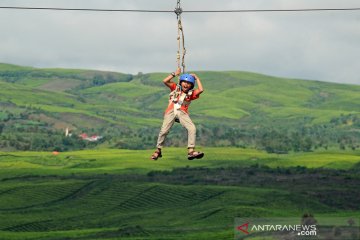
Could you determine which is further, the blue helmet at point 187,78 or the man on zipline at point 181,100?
the man on zipline at point 181,100

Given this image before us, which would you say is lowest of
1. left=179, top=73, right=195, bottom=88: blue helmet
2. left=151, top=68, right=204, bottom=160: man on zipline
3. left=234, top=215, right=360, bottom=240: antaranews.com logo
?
left=151, top=68, right=204, bottom=160: man on zipline

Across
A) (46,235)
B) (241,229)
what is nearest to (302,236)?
(241,229)

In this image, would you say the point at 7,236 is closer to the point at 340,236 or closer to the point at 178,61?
the point at 340,236

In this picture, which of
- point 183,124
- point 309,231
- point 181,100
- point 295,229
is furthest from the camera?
point 295,229

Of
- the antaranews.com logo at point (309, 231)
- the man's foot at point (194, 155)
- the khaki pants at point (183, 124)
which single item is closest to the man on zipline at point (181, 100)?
the khaki pants at point (183, 124)

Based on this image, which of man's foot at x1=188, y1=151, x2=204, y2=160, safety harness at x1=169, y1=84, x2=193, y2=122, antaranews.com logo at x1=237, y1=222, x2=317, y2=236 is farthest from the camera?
antaranews.com logo at x1=237, y1=222, x2=317, y2=236

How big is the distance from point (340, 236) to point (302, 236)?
41.4 metres

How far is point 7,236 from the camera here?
196875 millimetres

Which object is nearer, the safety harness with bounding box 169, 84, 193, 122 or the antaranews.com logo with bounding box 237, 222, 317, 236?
the safety harness with bounding box 169, 84, 193, 122

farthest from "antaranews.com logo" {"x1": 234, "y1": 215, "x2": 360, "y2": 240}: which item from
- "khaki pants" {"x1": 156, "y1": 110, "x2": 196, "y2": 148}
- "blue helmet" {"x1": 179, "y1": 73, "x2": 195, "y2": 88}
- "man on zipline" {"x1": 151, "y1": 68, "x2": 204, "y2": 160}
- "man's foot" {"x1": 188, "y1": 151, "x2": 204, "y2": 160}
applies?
"blue helmet" {"x1": 179, "y1": 73, "x2": 195, "y2": 88}

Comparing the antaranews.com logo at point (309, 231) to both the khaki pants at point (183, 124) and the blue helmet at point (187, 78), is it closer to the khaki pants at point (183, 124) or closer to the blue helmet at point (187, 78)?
the khaki pants at point (183, 124)

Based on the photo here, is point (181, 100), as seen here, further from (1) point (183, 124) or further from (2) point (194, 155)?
(2) point (194, 155)

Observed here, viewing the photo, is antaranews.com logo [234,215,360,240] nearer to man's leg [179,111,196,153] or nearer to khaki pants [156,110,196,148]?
khaki pants [156,110,196,148]

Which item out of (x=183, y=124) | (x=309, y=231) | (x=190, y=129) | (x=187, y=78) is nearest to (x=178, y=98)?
(x=183, y=124)
